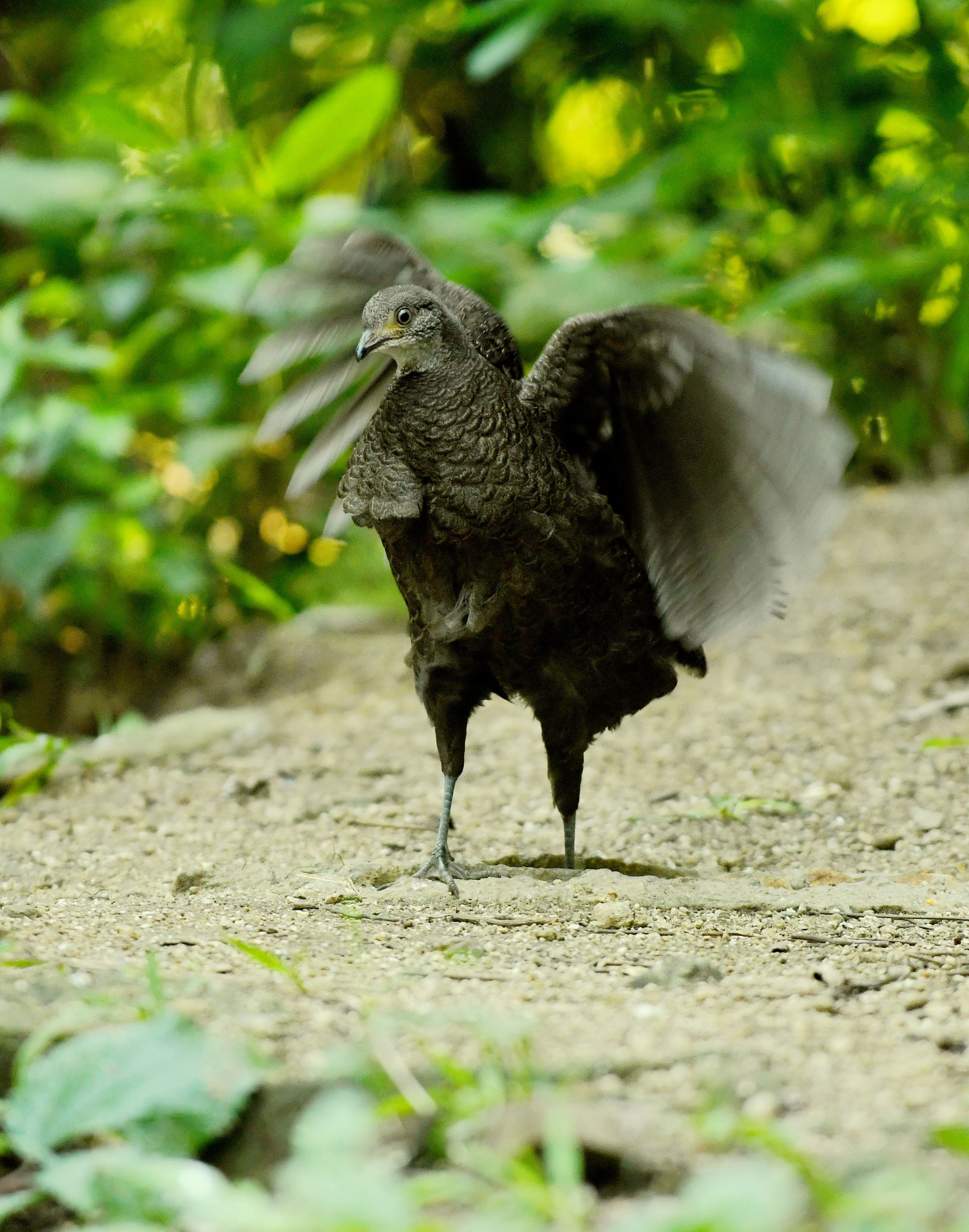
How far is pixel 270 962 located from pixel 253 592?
3.83 meters

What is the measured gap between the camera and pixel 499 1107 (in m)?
1.67

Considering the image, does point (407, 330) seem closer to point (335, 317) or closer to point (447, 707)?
point (335, 317)

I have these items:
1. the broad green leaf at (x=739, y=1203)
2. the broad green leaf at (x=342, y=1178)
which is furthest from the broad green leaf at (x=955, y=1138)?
the broad green leaf at (x=342, y=1178)

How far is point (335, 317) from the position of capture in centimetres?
371

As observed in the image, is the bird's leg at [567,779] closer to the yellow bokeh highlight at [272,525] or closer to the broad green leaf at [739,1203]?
the broad green leaf at [739,1203]

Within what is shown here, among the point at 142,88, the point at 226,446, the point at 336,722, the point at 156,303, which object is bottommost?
the point at 336,722

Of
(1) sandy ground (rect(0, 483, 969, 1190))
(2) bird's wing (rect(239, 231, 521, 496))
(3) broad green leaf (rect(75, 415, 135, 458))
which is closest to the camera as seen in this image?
(1) sandy ground (rect(0, 483, 969, 1190))

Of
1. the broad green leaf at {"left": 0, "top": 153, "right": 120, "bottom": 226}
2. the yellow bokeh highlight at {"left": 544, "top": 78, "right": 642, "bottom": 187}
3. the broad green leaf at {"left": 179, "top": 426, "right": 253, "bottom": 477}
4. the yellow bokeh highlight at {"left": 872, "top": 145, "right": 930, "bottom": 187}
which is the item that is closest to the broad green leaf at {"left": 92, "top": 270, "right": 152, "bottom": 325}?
the broad green leaf at {"left": 0, "top": 153, "right": 120, "bottom": 226}

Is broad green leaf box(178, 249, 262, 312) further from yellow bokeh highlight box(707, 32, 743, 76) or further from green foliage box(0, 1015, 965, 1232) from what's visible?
green foliage box(0, 1015, 965, 1232)

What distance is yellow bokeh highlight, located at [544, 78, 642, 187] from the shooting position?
26.2ft

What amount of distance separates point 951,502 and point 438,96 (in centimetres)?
404

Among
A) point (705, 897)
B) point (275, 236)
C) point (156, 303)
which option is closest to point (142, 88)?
point (156, 303)

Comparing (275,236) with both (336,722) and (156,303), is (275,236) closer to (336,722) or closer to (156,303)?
(156,303)

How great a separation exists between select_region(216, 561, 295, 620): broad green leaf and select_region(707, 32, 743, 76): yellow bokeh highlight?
3326 millimetres
